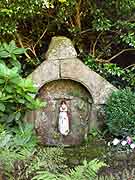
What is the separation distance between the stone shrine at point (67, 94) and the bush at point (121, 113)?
0.17m

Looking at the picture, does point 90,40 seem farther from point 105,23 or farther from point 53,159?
point 53,159

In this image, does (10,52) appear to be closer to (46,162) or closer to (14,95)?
(14,95)

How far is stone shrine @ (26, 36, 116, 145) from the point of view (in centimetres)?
381

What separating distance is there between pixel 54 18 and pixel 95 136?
1.25 meters

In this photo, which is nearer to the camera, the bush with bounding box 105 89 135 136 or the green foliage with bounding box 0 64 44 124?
the green foliage with bounding box 0 64 44 124

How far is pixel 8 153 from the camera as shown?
265cm

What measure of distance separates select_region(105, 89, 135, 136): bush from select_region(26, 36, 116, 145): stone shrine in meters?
0.17

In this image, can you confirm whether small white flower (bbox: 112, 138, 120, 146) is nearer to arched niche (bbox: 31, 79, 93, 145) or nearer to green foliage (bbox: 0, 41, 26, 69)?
arched niche (bbox: 31, 79, 93, 145)

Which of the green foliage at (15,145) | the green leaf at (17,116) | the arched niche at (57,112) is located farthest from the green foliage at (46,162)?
the arched niche at (57,112)

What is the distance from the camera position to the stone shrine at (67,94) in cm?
381

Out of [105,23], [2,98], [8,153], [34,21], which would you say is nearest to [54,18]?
[34,21]

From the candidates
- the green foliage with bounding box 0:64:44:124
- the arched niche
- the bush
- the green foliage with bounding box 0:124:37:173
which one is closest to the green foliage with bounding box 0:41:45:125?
the green foliage with bounding box 0:64:44:124

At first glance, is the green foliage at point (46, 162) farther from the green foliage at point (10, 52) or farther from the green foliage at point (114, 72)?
the green foliage at point (114, 72)

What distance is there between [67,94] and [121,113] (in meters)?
0.64
